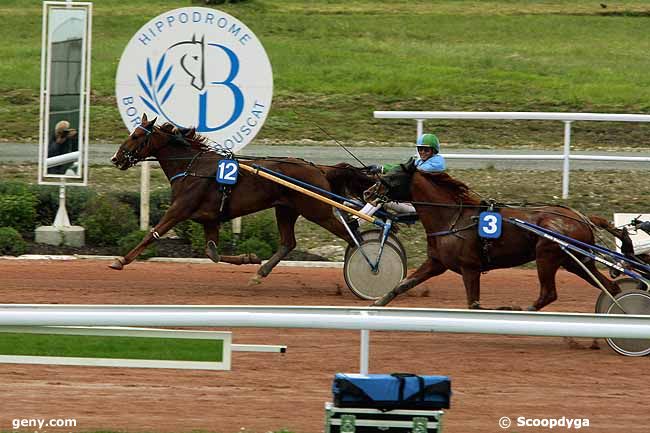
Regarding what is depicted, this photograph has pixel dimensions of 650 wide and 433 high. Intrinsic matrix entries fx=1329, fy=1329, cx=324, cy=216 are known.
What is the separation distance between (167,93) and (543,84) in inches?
507

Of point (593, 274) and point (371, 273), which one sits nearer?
point (593, 274)

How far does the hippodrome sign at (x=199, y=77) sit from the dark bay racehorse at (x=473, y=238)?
4190mm

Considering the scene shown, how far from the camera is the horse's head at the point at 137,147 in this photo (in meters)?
13.3

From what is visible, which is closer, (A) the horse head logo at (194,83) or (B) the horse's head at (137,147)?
(B) the horse's head at (137,147)

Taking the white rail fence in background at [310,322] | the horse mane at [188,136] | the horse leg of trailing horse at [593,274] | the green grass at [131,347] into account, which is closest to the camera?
the white rail fence in background at [310,322]

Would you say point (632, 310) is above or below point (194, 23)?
below

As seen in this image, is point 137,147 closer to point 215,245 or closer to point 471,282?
point 215,245

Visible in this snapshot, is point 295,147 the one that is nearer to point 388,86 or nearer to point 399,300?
point 388,86

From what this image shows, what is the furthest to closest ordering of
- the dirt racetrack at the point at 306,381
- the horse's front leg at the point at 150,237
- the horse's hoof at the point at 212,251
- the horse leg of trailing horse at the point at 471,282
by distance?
1. the horse's hoof at the point at 212,251
2. the horse's front leg at the point at 150,237
3. the horse leg of trailing horse at the point at 471,282
4. the dirt racetrack at the point at 306,381

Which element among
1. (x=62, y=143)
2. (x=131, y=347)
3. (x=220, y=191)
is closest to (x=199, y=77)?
(x=62, y=143)

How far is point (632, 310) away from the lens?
10.5 m

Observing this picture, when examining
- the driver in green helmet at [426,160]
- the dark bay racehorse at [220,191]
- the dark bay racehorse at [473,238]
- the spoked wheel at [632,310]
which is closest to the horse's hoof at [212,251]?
the dark bay racehorse at [220,191]

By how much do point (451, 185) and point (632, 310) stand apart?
6.27 feet

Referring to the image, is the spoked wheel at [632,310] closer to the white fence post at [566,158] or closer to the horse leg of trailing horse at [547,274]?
the horse leg of trailing horse at [547,274]
